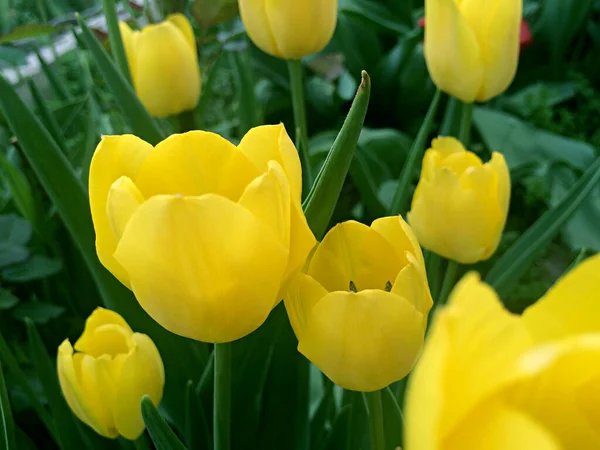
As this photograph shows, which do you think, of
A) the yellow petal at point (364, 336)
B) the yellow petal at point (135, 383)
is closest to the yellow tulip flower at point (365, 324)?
the yellow petal at point (364, 336)

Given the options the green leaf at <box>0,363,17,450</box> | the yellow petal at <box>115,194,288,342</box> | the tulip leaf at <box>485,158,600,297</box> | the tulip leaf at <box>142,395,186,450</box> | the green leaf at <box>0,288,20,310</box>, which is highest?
the yellow petal at <box>115,194,288,342</box>

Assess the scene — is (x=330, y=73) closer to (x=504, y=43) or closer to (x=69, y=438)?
(x=504, y=43)

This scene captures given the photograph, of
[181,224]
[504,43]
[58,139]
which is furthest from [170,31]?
[181,224]

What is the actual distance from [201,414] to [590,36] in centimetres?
114

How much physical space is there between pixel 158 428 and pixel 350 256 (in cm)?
9

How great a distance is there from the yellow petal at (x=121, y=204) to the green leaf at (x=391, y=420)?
0.14 metres

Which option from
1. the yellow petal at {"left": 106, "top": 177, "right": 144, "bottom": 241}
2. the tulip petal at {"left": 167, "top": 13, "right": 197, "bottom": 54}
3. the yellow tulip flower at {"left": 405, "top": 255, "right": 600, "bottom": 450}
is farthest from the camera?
the tulip petal at {"left": 167, "top": 13, "right": 197, "bottom": 54}

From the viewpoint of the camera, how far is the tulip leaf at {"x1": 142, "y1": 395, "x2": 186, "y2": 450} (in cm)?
24

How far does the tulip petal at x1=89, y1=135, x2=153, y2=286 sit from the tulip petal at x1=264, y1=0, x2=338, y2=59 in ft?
0.67

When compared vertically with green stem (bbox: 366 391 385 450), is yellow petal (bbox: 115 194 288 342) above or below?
above

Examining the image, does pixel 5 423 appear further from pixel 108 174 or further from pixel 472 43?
pixel 472 43

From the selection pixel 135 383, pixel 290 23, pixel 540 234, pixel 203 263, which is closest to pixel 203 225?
pixel 203 263

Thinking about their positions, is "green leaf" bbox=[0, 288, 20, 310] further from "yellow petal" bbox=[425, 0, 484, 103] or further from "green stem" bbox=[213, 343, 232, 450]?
"yellow petal" bbox=[425, 0, 484, 103]

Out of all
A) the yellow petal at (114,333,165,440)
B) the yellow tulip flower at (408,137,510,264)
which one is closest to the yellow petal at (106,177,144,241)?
the yellow petal at (114,333,165,440)
